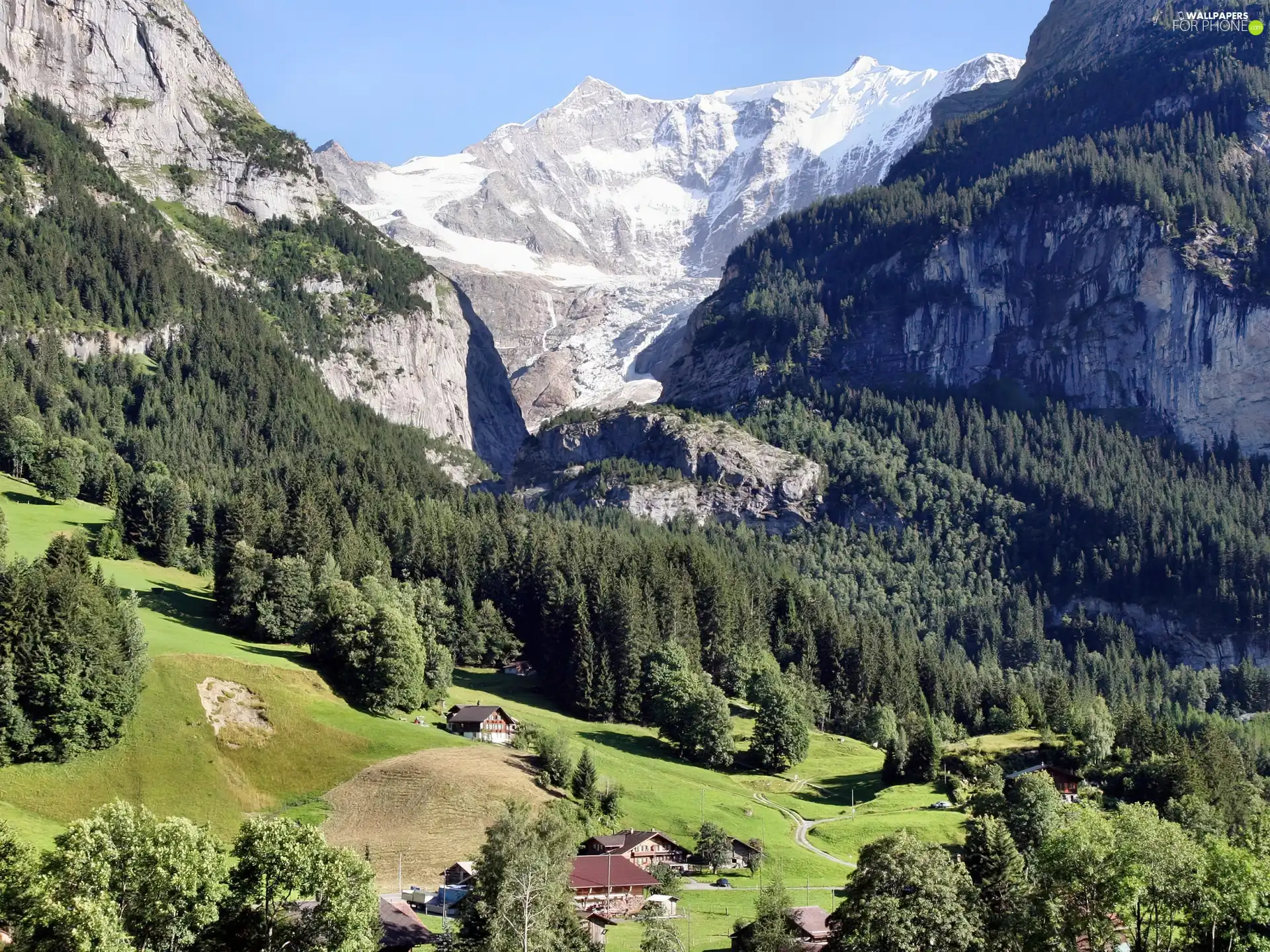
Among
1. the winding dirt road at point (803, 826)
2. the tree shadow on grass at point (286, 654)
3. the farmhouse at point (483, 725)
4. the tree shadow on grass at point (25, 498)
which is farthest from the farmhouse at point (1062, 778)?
the tree shadow on grass at point (25, 498)

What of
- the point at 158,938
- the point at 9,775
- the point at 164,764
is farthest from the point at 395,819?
the point at 158,938

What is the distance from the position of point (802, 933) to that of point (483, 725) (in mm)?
50035

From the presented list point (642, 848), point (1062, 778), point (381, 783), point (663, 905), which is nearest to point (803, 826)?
point (642, 848)

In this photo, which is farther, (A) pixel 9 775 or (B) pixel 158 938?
(A) pixel 9 775

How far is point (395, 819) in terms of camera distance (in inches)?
3780

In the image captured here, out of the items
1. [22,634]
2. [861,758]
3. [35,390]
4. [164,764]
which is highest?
[35,390]

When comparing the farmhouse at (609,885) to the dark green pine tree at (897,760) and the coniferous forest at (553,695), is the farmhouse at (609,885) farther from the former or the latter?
the dark green pine tree at (897,760)

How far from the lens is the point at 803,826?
114250mm

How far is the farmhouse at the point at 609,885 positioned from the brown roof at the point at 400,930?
48.8ft

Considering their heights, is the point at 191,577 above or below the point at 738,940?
above

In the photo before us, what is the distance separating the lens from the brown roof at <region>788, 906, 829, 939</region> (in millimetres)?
76875

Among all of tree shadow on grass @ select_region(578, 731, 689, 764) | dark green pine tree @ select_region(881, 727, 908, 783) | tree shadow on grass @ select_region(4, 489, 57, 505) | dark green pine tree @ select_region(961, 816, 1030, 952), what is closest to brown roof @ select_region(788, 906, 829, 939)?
dark green pine tree @ select_region(961, 816, 1030, 952)

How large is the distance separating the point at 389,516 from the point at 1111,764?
305 feet

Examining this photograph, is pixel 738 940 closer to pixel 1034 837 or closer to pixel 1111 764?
pixel 1034 837
